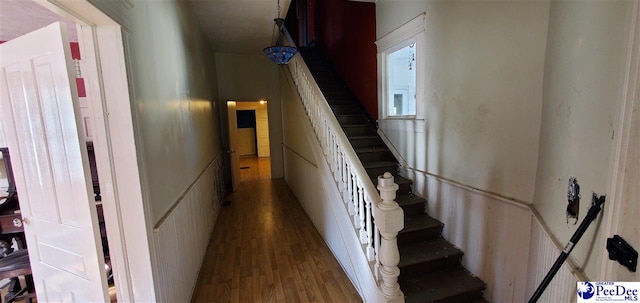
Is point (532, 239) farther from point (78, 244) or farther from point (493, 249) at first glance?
point (78, 244)

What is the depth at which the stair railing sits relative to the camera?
1.76m

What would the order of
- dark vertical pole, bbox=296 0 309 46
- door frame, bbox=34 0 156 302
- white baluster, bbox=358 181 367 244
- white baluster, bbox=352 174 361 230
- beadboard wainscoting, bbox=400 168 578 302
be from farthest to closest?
dark vertical pole, bbox=296 0 309 46 < white baluster, bbox=352 174 361 230 < white baluster, bbox=358 181 367 244 < beadboard wainscoting, bbox=400 168 578 302 < door frame, bbox=34 0 156 302

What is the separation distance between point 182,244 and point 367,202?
1584 millimetres

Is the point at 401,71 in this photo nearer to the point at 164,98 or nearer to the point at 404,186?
the point at 404,186

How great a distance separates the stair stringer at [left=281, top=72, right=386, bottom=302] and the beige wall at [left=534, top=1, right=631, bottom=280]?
4.01 ft

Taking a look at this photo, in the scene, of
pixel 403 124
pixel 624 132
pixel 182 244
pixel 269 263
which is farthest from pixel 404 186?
pixel 182 244

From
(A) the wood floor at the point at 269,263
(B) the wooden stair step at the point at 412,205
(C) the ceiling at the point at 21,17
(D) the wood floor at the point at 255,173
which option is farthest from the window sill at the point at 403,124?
(D) the wood floor at the point at 255,173

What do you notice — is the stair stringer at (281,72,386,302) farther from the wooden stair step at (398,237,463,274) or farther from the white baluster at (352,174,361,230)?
the wooden stair step at (398,237,463,274)

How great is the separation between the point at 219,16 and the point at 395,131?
291 cm

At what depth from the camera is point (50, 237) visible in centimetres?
158

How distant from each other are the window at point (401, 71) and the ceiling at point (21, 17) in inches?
123

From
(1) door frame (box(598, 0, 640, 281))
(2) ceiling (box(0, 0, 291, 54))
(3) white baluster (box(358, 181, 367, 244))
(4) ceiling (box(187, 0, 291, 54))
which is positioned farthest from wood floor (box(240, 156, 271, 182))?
(1) door frame (box(598, 0, 640, 281))

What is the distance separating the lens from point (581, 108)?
1.22m

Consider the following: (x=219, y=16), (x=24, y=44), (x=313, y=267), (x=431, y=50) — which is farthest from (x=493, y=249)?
(x=219, y=16)
